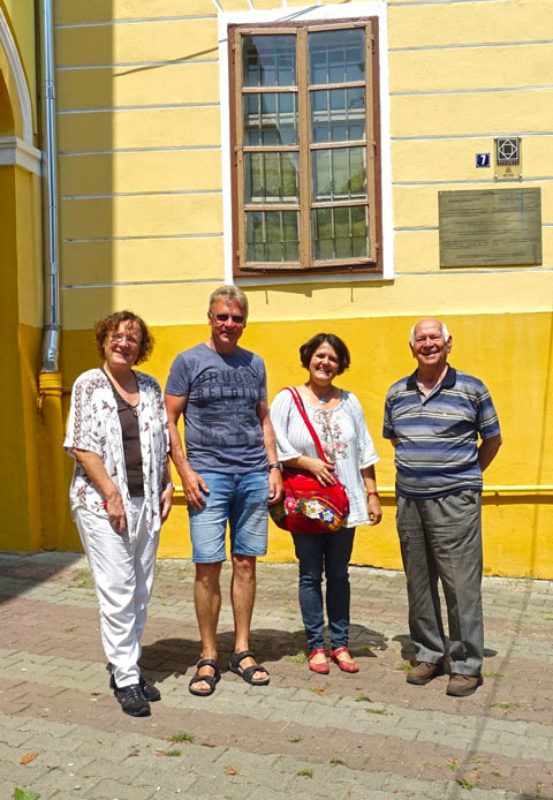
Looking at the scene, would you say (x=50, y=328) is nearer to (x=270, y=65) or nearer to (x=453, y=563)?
(x=270, y=65)

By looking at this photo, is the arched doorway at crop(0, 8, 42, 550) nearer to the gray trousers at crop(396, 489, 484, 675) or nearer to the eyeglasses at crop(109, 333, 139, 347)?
the eyeglasses at crop(109, 333, 139, 347)

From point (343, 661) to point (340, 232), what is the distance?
413 centimetres

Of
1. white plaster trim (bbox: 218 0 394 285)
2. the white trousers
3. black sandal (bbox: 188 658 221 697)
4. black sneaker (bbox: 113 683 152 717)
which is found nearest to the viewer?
black sneaker (bbox: 113 683 152 717)

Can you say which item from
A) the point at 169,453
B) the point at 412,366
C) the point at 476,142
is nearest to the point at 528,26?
the point at 476,142

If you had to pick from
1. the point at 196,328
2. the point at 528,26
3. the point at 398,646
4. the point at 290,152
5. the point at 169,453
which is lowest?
the point at 398,646

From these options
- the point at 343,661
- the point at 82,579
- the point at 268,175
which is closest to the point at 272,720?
the point at 343,661

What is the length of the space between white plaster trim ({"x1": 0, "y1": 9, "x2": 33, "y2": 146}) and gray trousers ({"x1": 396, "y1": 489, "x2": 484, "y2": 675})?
5.00 meters

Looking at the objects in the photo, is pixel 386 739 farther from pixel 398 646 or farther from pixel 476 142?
pixel 476 142

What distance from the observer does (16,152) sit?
327 inches

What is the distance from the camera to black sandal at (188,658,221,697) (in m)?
5.00

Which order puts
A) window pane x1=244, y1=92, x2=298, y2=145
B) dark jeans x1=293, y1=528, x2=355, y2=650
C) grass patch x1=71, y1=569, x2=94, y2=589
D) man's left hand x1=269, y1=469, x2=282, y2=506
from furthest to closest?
window pane x1=244, y1=92, x2=298, y2=145, grass patch x1=71, y1=569, x2=94, y2=589, dark jeans x1=293, y1=528, x2=355, y2=650, man's left hand x1=269, y1=469, x2=282, y2=506

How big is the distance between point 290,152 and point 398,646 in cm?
445

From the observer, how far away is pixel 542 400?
26.5ft

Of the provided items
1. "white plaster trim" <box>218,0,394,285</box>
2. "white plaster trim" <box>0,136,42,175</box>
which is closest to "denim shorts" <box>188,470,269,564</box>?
"white plaster trim" <box>218,0,394,285</box>
